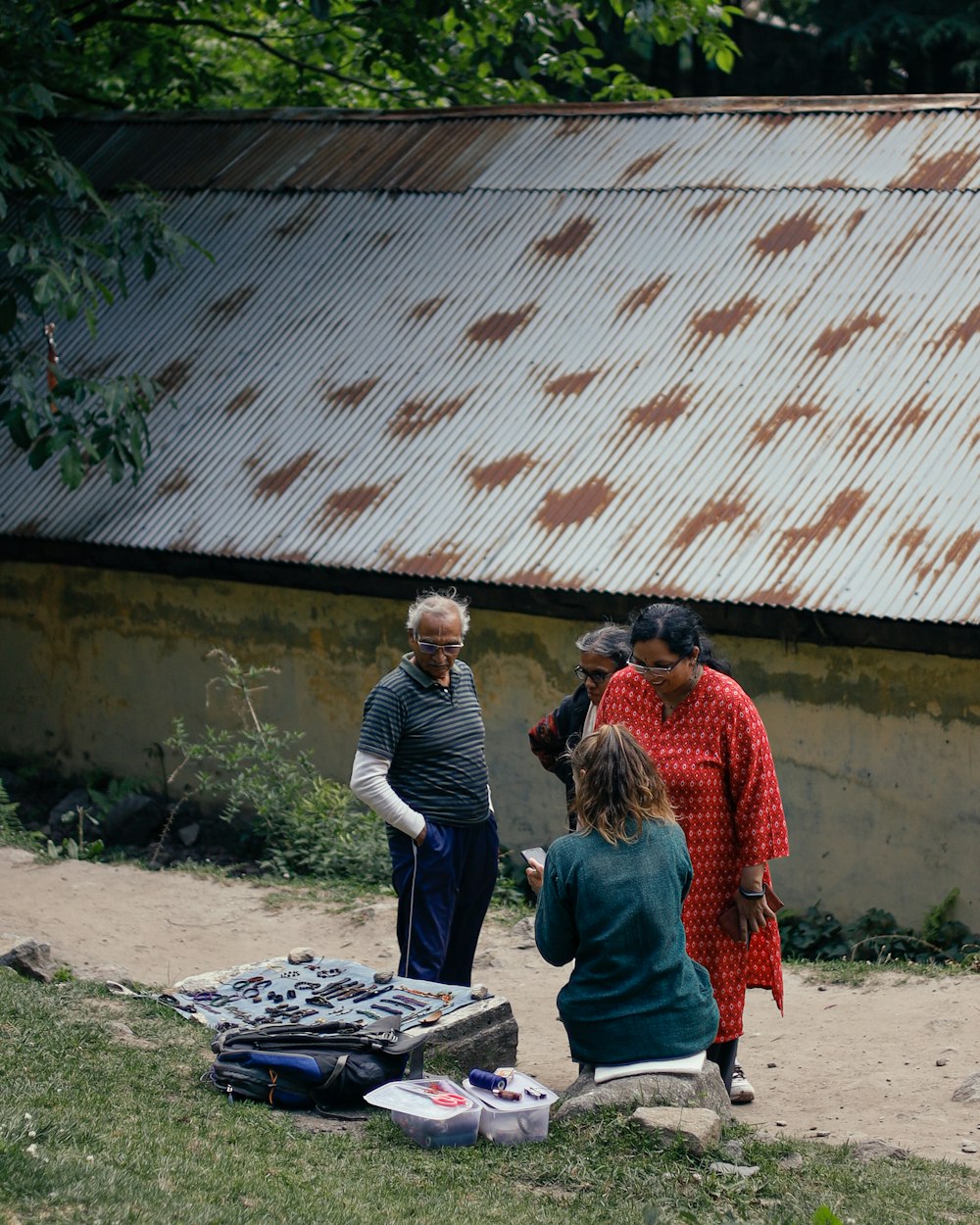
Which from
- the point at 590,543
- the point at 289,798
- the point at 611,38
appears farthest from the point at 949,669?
the point at 611,38

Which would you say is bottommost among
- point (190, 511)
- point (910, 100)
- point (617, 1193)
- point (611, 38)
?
point (617, 1193)

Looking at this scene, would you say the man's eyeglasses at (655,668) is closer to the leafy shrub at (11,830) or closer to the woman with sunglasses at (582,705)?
the woman with sunglasses at (582,705)

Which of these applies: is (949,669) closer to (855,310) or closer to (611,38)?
(855,310)

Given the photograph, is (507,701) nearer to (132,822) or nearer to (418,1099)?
(132,822)

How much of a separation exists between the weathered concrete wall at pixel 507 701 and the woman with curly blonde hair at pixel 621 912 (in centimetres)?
365

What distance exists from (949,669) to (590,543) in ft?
6.95

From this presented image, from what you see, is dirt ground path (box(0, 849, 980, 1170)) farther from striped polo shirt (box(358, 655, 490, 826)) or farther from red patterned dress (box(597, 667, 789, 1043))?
striped polo shirt (box(358, 655, 490, 826))

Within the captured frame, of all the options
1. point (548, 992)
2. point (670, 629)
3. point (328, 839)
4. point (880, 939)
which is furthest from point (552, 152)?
point (670, 629)

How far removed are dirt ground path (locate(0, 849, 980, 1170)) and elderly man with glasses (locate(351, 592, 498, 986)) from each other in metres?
0.85

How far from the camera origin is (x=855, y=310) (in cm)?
955

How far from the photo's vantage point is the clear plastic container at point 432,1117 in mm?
4938

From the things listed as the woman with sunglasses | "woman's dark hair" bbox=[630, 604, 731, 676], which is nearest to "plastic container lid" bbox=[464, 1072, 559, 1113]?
the woman with sunglasses

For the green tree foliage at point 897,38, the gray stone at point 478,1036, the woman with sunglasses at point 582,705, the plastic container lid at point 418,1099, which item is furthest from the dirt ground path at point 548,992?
the green tree foliage at point 897,38

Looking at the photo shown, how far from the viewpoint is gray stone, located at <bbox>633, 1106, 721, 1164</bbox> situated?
4754 millimetres
